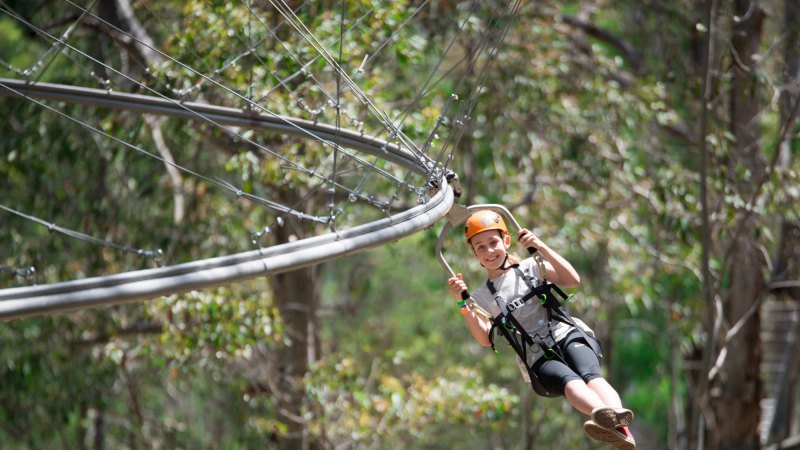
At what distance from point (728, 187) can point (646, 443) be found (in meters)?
10.3

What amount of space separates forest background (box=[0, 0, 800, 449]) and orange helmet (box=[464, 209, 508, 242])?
3386 millimetres

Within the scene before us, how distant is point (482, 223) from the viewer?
14.7 ft

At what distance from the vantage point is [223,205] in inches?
417

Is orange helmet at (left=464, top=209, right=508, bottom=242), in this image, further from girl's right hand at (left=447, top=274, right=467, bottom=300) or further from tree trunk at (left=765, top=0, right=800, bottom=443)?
tree trunk at (left=765, top=0, right=800, bottom=443)

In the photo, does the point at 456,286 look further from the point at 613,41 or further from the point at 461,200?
the point at 613,41

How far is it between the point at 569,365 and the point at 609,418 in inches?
17.1

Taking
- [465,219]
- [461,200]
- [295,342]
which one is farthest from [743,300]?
[465,219]

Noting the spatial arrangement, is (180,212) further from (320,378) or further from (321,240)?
(321,240)

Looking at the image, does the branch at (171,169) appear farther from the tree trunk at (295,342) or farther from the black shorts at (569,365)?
the black shorts at (569,365)

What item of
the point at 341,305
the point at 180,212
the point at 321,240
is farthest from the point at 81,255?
the point at 321,240

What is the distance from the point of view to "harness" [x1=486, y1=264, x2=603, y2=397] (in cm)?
439

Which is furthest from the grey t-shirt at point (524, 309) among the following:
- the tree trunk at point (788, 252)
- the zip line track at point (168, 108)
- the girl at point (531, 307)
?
the tree trunk at point (788, 252)

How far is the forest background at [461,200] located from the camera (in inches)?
328

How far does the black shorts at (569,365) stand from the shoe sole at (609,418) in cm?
29
